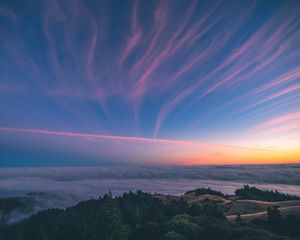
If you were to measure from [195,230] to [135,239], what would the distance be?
1067 inches

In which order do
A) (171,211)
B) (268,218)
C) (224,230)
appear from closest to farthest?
(224,230) → (268,218) → (171,211)

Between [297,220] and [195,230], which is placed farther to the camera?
[297,220]

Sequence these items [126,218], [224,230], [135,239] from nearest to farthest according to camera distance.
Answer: [224,230], [135,239], [126,218]

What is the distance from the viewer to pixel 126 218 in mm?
152625

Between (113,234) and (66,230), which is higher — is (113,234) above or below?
above

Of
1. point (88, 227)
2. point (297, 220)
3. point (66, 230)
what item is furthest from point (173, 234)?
point (66, 230)

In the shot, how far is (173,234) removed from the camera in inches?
2995

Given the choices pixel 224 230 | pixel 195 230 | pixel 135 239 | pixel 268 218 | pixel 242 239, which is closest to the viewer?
pixel 242 239

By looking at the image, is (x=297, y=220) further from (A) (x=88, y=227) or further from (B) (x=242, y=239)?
(A) (x=88, y=227)

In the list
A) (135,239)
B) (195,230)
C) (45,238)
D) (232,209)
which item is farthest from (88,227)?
(195,230)

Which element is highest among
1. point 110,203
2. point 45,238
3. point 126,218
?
point 110,203

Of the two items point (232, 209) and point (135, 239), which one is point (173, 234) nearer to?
point (135, 239)

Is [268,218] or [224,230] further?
[268,218]

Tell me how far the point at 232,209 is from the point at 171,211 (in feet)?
161
